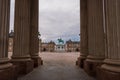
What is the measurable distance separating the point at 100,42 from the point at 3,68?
454 centimetres

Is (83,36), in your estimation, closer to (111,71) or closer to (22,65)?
(22,65)

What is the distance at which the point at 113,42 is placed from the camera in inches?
177

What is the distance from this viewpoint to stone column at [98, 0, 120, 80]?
168 inches

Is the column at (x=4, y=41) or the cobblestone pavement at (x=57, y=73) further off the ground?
the column at (x=4, y=41)

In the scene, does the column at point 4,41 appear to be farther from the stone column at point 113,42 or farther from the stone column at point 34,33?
the stone column at point 34,33

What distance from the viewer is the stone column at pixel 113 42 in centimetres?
427

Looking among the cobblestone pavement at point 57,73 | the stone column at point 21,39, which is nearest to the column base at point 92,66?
the cobblestone pavement at point 57,73

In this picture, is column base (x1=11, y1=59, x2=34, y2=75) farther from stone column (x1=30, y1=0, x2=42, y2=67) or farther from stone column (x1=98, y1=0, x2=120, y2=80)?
stone column (x1=98, y1=0, x2=120, y2=80)

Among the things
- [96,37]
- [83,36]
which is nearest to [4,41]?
[96,37]

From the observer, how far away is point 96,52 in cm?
740

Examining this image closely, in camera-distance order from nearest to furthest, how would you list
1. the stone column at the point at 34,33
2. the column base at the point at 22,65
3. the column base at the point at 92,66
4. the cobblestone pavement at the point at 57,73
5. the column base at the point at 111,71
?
1. the column base at the point at 111,71
2. the cobblestone pavement at the point at 57,73
3. the column base at the point at 92,66
4. the column base at the point at 22,65
5. the stone column at the point at 34,33

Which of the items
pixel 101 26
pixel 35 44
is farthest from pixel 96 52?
pixel 35 44

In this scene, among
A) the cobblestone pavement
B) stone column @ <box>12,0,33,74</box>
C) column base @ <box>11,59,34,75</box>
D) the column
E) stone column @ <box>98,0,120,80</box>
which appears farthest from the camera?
stone column @ <box>12,0,33,74</box>

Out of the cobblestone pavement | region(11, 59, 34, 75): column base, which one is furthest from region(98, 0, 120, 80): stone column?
region(11, 59, 34, 75): column base
